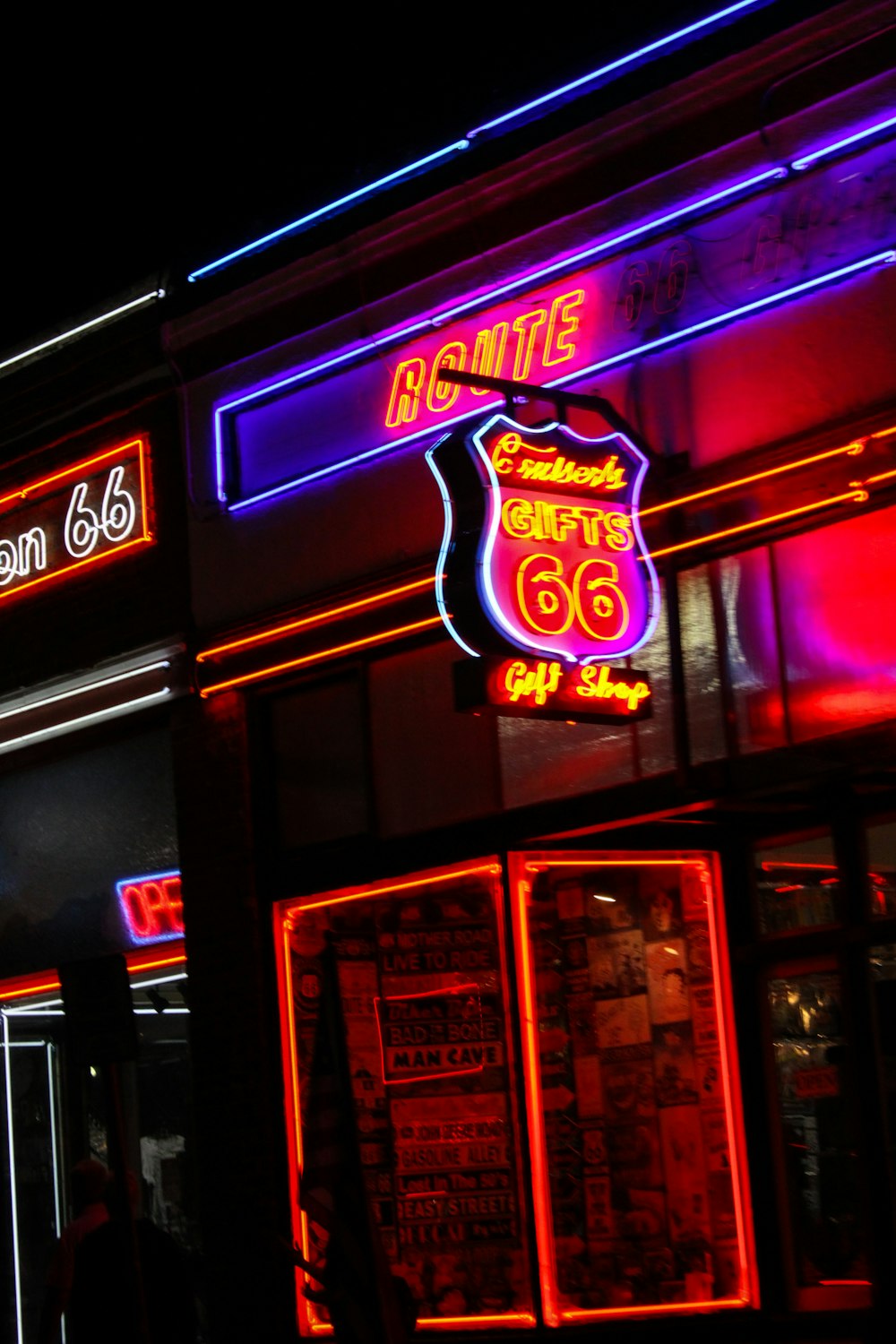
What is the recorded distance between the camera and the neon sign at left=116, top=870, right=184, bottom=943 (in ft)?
43.1

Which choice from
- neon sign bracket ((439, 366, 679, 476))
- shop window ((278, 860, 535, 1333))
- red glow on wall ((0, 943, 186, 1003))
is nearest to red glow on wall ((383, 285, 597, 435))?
neon sign bracket ((439, 366, 679, 476))

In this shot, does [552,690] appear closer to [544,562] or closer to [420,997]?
[544,562]

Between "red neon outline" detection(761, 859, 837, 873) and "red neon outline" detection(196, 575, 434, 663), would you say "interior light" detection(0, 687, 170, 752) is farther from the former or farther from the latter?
"red neon outline" detection(761, 859, 837, 873)

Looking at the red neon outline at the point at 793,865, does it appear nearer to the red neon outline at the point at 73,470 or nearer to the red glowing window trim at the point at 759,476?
the red glowing window trim at the point at 759,476

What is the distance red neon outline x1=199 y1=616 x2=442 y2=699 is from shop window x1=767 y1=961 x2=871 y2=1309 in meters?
2.90

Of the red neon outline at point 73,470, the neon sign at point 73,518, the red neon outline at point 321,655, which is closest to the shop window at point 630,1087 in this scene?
the red neon outline at point 321,655

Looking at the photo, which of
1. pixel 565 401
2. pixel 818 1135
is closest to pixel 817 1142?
pixel 818 1135

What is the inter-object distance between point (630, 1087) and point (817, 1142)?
1.16 metres

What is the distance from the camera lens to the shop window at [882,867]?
9.71 metres

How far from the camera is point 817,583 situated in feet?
31.3

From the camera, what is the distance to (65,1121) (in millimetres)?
13906

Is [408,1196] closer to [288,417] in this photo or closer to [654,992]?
[654,992]

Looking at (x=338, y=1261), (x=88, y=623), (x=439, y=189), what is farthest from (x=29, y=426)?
(x=338, y=1261)

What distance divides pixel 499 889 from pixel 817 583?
271 centimetres
